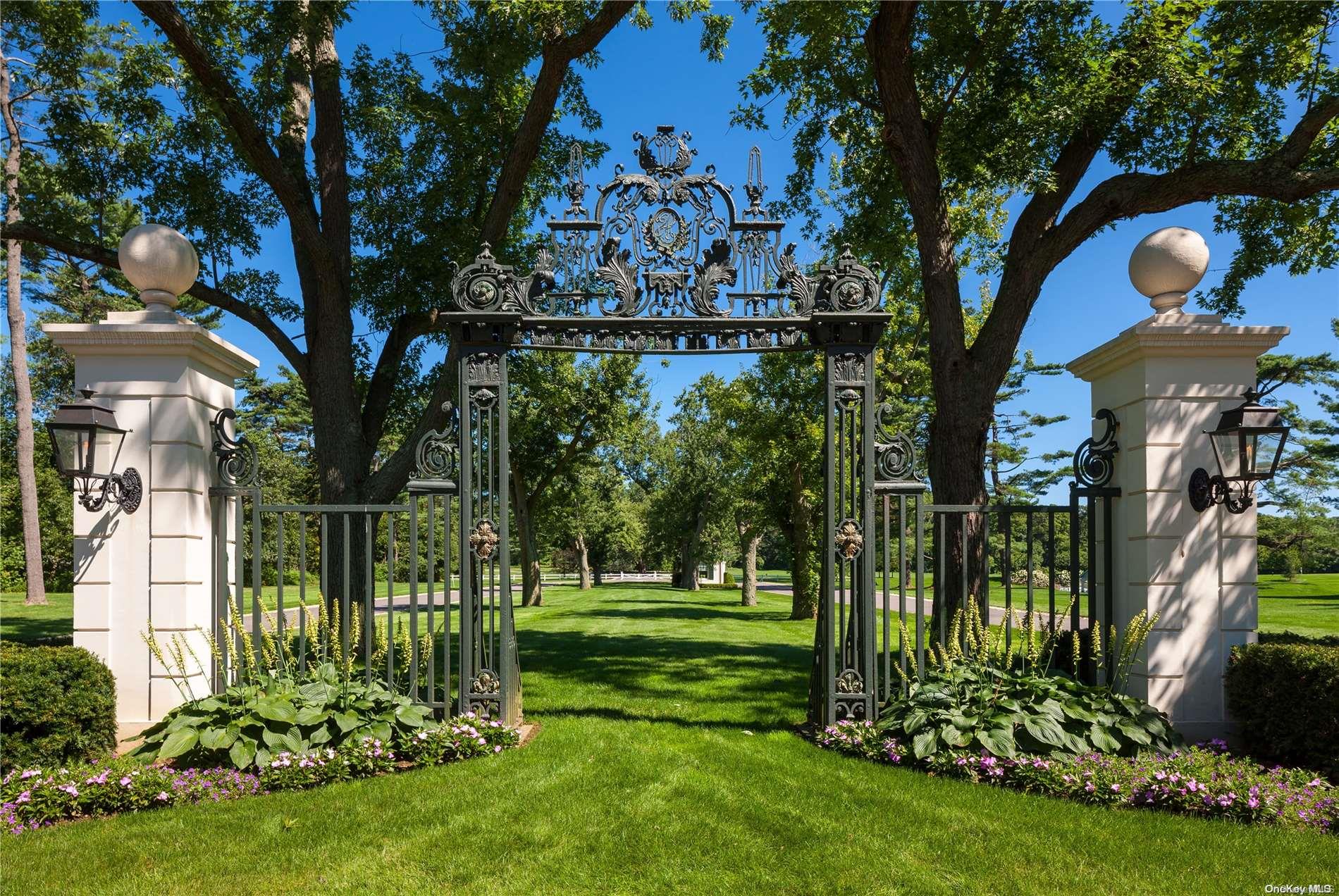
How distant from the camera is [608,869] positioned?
355cm

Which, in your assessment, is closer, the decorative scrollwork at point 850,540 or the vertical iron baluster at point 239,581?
the vertical iron baluster at point 239,581

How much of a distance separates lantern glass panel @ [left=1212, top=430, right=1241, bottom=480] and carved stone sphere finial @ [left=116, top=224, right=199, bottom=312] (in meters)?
7.49

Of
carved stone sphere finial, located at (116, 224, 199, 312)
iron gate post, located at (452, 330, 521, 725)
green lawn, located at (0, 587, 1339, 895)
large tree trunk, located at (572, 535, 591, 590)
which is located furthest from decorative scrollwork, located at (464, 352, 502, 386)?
large tree trunk, located at (572, 535, 591, 590)

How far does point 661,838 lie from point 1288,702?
4153 mm

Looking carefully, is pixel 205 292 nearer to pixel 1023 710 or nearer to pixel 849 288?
pixel 849 288

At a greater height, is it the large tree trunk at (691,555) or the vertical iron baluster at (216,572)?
the vertical iron baluster at (216,572)

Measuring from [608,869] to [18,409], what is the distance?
75.1ft

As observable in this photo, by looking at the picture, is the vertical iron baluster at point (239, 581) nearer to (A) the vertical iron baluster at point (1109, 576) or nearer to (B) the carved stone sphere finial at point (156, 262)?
(B) the carved stone sphere finial at point (156, 262)

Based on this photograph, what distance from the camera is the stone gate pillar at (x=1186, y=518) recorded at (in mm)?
5145

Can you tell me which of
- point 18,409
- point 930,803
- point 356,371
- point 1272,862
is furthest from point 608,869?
point 18,409

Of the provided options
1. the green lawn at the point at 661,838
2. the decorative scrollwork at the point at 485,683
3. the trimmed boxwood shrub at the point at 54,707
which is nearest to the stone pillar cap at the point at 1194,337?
the green lawn at the point at 661,838

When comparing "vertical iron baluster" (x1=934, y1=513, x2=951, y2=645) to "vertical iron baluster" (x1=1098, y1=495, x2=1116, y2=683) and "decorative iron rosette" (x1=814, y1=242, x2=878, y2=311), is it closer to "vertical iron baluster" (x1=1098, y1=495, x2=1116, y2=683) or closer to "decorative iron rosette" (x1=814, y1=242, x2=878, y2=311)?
"vertical iron baluster" (x1=1098, y1=495, x2=1116, y2=683)

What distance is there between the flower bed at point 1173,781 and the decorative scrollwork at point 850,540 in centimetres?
142

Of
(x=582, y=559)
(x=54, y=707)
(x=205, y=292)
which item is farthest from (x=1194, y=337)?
(x=582, y=559)
